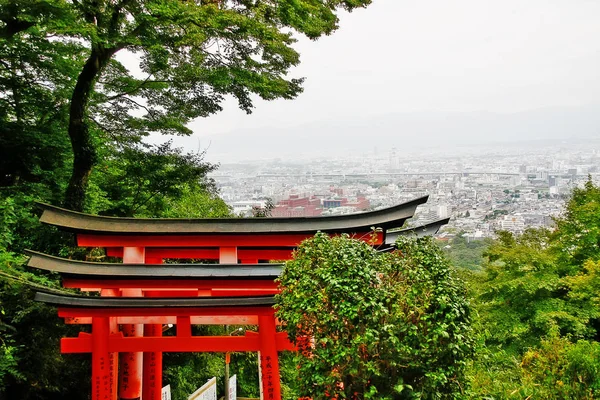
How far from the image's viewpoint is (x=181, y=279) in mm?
5879

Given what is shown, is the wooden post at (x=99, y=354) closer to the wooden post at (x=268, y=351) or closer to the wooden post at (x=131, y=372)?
the wooden post at (x=131, y=372)

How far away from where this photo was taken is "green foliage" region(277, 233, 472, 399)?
13.5 feet

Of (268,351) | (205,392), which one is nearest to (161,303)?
(268,351)

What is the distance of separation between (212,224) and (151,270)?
994 millimetres

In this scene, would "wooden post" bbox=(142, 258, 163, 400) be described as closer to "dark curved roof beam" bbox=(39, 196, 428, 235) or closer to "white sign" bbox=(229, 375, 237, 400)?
"dark curved roof beam" bbox=(39, 196, 428, 235)

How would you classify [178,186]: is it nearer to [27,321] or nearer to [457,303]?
[27,321]

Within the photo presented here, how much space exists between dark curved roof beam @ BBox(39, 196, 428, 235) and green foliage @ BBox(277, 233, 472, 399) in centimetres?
156

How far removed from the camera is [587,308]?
11.1 meters

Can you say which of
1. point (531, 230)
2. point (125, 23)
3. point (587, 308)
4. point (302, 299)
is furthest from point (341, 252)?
point (531, 230)

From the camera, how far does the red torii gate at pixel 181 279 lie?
5.66m

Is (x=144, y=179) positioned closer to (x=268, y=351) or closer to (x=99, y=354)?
(x=99, y=354)

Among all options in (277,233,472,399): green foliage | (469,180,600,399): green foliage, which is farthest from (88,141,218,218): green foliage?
(469,180,600,399): green foliage

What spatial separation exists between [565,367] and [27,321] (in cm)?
822

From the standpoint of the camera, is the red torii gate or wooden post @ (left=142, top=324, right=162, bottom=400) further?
wooden post @ (left=142, top=324, right=162, bottom=400)
